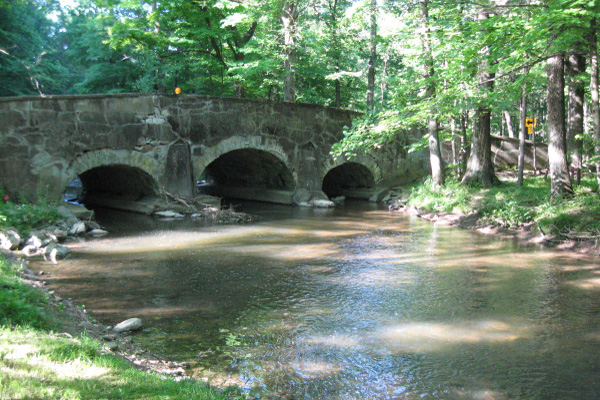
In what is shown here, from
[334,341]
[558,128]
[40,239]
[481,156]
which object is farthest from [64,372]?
[481,156]

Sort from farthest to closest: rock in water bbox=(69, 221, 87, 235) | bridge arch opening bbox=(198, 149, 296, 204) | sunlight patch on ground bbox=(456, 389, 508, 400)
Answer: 1. bridge arch opening bbox=(198, 149, 296, 204)
2. rock in water bbox=(69, 221, 87, 235)
3. sunlight patch on ground bbox=(456, 389, 508, 400)

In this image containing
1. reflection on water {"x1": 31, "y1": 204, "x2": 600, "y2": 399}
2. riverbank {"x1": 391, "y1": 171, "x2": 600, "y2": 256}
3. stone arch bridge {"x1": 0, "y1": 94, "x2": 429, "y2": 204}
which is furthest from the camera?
stone arch bridge {"x1": 0, "y1": 94, "x2": 429, "y2": 204}

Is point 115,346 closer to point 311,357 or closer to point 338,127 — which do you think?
point 311,357

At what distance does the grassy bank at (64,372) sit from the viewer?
Answer: 2939mm

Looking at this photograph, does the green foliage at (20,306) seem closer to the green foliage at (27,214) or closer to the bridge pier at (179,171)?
the green foliage at (27,214)

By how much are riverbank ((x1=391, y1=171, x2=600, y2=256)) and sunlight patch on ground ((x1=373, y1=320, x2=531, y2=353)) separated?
4918 mm

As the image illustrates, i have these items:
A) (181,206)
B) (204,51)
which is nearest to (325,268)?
(181,206)

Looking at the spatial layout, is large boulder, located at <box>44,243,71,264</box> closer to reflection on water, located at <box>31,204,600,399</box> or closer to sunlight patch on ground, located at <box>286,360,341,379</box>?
reflection on water, located at <box>31,204,600,399</box>

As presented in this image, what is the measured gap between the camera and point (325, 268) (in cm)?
865

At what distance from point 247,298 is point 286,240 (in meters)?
4.38

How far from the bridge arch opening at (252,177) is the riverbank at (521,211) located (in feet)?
13.7

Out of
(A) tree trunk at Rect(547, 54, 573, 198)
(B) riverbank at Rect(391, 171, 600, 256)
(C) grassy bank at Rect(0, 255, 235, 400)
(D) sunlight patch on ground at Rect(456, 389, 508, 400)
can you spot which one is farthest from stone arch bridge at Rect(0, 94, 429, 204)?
(D) sunlight patch on ground at Rect(456, 389, 508, 400)

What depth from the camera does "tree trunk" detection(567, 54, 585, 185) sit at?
1238 cm

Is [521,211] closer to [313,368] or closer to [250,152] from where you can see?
[313,368]
